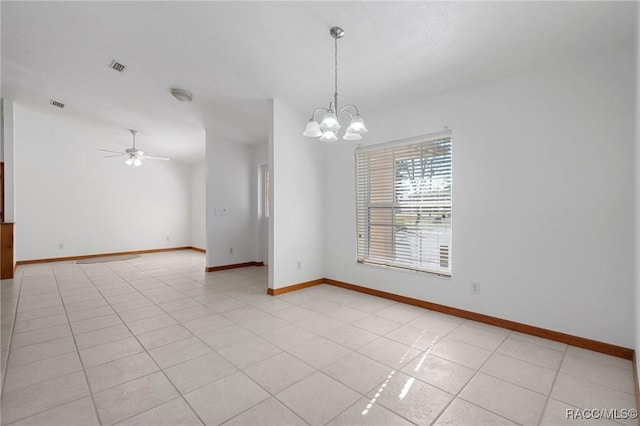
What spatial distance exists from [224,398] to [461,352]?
1.97 meters

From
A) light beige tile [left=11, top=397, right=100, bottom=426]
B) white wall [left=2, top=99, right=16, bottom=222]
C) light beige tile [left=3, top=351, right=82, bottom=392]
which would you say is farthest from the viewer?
white wall [left=2, top=99, right=16, bottom=222]

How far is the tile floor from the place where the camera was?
1.72 metres

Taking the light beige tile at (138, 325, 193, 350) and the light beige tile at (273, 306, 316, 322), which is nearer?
the light beige tile at (138, 325, 193, 350)

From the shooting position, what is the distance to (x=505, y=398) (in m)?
1.86

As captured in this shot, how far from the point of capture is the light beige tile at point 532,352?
2311 mm

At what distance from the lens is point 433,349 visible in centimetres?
254

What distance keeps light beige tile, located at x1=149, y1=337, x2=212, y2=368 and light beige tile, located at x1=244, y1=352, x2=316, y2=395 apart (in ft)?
1.88

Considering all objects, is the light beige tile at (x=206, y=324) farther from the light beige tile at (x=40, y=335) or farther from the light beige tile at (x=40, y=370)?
the light beige tile at (x=40, y=335)

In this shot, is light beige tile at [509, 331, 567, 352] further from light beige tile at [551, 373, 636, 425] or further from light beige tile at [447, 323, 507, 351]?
light beige tile at [551, 373, 636, 425]

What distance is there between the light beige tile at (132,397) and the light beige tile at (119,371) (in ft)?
0.26

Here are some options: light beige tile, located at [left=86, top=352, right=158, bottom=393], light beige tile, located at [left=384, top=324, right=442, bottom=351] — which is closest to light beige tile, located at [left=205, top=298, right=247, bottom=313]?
light beige tile, located at [left=86, top=352, right=158, bottom=393]

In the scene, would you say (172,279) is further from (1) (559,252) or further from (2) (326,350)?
(1) (559,252)

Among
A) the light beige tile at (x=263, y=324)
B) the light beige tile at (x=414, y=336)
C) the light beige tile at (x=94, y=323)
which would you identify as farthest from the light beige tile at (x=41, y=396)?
the light beige tile at (x=414, y=336)

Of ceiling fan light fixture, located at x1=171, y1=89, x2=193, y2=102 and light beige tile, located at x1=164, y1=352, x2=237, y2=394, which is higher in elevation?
ceiling fan light fixture, located at x1=171, y1=89, x2=193, y2=102
